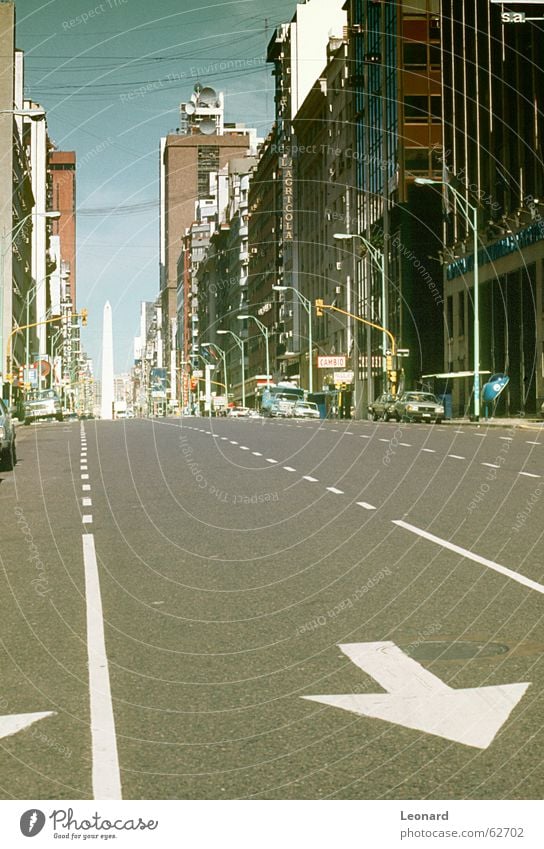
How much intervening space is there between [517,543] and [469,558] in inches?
47.8

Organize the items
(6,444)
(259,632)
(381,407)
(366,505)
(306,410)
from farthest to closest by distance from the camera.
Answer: (306,410) → (381,407) → (6,444) → (366,505) → (259,632)

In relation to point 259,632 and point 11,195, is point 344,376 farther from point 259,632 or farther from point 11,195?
point 259,632

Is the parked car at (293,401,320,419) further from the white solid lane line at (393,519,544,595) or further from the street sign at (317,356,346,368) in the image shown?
the white solid lane line at (393,519,544,595)

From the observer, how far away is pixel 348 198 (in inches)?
4075

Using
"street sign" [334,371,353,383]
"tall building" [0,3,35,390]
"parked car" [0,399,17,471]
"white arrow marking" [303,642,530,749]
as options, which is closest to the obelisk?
"tall building" [0,3,35,390]

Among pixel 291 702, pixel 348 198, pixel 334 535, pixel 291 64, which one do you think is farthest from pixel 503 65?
pixel 291 64

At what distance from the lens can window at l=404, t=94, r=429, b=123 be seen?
85.3m

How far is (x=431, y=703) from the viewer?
18.8ft

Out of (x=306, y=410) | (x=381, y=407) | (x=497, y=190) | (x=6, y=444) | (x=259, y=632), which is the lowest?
(x=259, y=632)

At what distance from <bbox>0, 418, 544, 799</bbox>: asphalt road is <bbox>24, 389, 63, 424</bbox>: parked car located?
191ft

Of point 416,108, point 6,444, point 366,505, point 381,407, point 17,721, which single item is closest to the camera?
point 17,721

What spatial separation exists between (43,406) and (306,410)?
67.4ft

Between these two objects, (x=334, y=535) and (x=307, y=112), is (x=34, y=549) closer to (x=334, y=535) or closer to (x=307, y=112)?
Answer: (x=334, y=535)

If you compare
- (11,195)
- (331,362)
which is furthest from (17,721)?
(11,195)
